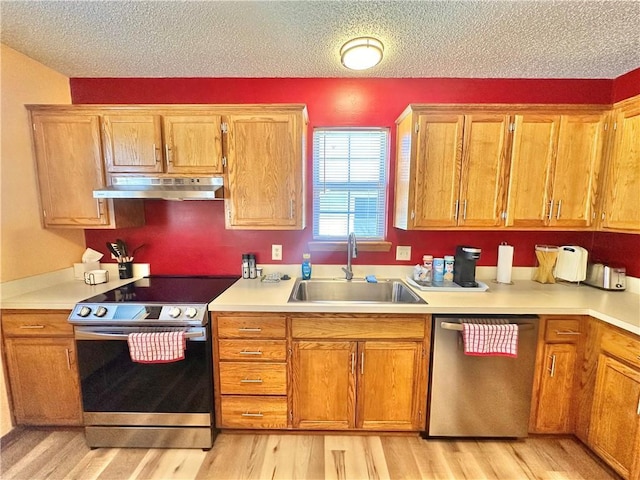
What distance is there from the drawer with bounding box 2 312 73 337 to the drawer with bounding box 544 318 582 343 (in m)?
3.02

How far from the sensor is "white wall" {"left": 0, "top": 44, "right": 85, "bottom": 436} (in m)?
1.83

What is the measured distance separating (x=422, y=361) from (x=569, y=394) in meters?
0.97

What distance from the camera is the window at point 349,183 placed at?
2.32 meters

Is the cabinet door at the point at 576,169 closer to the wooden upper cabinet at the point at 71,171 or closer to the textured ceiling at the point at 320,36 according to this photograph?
the textured ceiling at the point at 320,36

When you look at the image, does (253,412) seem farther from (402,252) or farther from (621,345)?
(621,345)

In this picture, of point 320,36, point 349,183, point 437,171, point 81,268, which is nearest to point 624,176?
point 437,171

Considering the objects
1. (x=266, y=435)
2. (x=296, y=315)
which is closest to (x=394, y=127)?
(x=296, y=315)

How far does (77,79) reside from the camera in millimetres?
2246

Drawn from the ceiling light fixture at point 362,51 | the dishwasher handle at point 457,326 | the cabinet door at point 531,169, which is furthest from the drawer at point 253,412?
the ceiling light fixture at point 362,51

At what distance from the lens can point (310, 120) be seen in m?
2.27

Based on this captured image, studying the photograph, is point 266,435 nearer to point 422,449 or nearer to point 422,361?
point 422,449

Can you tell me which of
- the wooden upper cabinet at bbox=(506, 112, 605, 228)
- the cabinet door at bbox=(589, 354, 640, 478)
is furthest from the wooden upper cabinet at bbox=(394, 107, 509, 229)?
the cabinet door at bbox=(589, 354, 640, 478)

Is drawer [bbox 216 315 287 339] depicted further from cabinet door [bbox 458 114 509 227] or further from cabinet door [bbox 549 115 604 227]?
cabinet door [bbox 549 115 604 227]

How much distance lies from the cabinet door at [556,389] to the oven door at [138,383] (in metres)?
2.12
